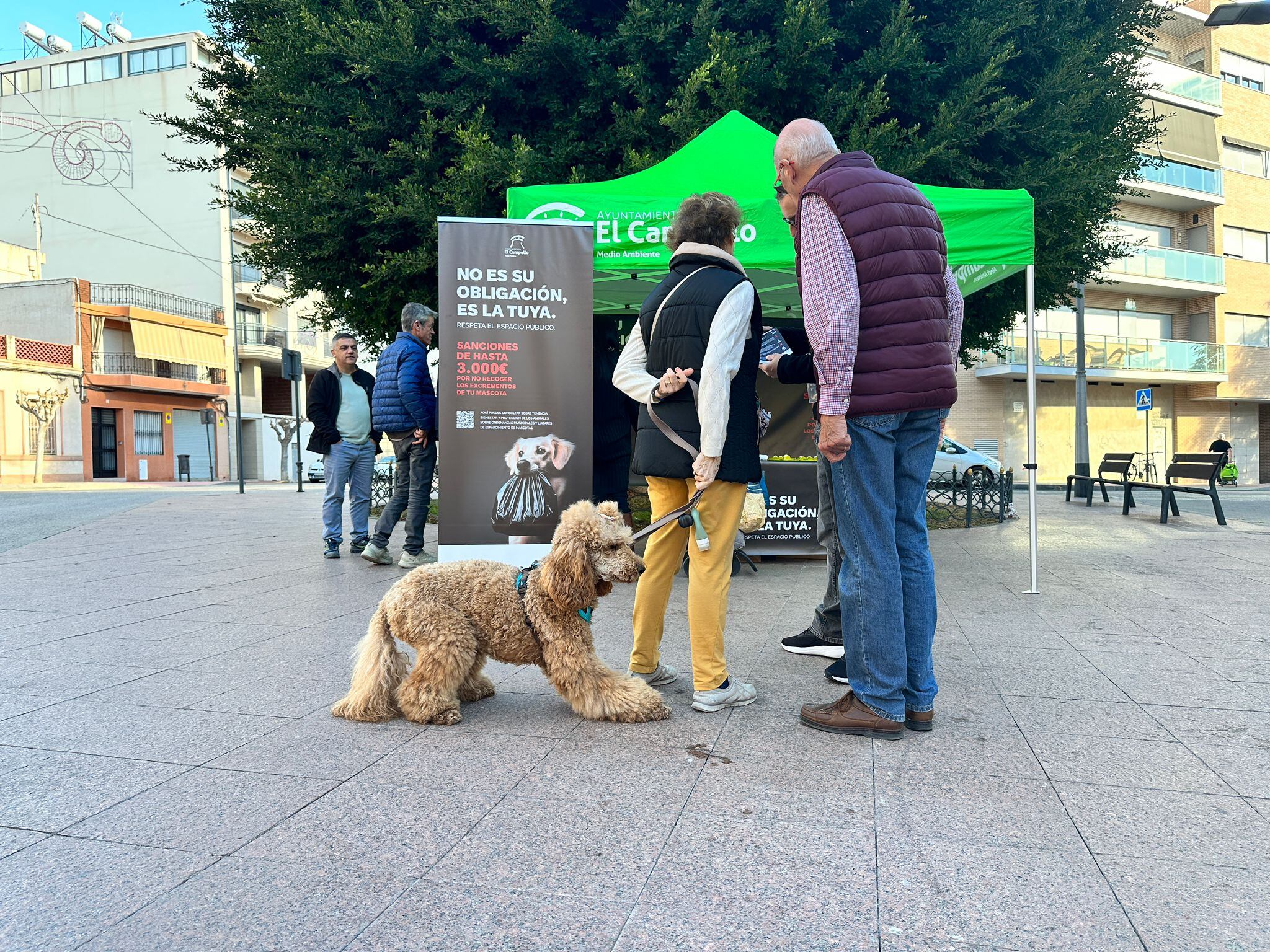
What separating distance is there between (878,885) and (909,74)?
8.53 meters

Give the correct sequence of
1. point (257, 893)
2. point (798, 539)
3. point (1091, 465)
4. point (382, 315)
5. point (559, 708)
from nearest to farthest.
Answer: point (257, 893), point (559, 708), point (798, 539), point (382, 315), point (1091, 465)

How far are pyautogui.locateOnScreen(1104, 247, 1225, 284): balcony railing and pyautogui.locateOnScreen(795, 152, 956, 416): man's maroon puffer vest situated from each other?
102 feet

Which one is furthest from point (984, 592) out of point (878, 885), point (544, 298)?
point (878, 885)

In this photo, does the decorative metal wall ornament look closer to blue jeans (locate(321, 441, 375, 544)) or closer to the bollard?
blue jeans (locate(321, 441, 375, 544))

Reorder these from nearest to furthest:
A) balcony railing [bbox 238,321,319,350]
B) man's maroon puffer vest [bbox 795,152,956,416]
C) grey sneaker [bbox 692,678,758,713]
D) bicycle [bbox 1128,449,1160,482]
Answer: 1. man's maroon puffer vest [bbox 795,152,956,416]
2. grey sneaker [bbox 692,678,758,713]
3. bicycle [bbox 1128,449,1160,482]
4. balcony railing [bbox 238,321,319,350]

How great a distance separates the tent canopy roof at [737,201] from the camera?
611 centimetres

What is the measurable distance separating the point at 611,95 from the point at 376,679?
738cm

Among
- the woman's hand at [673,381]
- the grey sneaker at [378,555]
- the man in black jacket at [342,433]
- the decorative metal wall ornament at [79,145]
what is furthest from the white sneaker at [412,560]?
the decorative metal wall ornament at [79,145]

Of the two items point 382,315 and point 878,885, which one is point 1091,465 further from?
point 878,885

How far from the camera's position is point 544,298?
6.29 meters

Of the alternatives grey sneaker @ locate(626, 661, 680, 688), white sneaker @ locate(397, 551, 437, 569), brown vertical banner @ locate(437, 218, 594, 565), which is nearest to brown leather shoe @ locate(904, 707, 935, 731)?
grey sneaker @ locate(626, 661, 680, 688)

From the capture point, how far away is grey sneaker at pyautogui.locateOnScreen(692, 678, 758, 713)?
3.33m

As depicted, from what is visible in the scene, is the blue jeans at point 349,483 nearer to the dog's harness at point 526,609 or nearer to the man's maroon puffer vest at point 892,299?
the dog's harness at point 526,609

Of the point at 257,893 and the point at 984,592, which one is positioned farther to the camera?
the point at 984,592
